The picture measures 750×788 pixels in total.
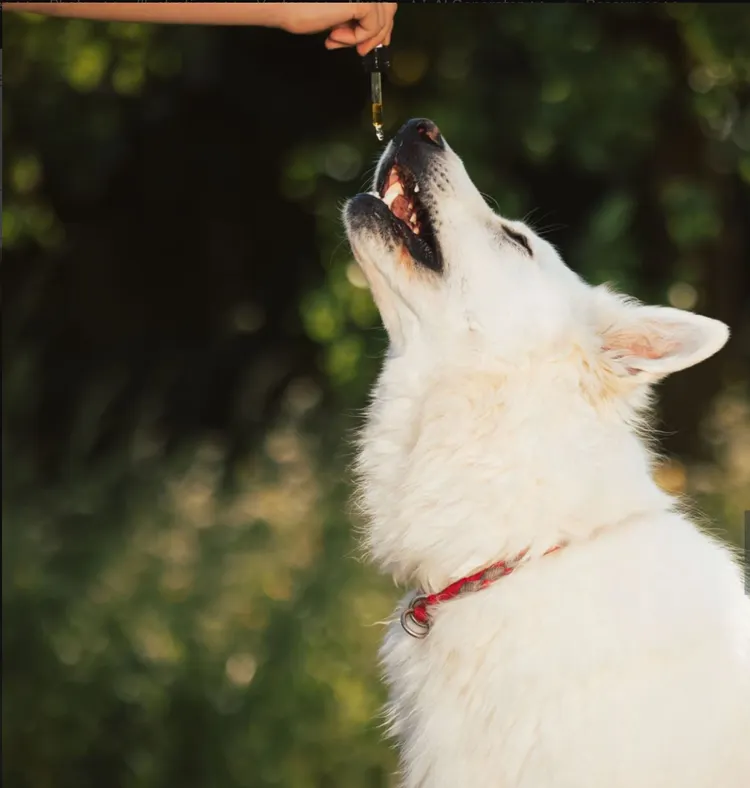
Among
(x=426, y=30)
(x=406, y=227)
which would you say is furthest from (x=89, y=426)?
(x=406, y=227)

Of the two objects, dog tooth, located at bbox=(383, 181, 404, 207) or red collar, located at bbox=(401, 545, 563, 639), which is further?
dog tooth, located at bbox=(383, 181, 404, 207)

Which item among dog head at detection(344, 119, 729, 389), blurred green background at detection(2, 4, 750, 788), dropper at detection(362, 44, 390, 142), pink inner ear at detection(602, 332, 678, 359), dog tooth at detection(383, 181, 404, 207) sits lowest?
blurred green background at detection(2, 4, 750, 788)

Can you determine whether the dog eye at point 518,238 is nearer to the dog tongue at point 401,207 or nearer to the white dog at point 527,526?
the white dog at point 527,526

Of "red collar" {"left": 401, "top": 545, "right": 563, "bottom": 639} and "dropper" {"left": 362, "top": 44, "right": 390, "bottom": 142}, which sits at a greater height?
"dropper" {"left": 362, "top": 44, "right": 390, "bottom": 142}

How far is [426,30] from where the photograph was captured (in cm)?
688

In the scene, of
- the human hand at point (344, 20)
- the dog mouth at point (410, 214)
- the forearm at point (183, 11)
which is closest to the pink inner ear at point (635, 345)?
the dog mouth at point (410, 214)

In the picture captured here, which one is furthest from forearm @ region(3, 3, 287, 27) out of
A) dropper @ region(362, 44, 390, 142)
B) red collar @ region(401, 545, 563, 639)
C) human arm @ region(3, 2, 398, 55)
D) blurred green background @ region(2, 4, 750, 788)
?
blurred green background @ region(2, 4, 750, 788)

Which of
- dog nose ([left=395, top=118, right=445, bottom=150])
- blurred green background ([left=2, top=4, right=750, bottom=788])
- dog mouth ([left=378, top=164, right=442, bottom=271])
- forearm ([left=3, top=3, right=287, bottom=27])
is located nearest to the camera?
forearm ([left=3, top=3, right=287, bottom=27])

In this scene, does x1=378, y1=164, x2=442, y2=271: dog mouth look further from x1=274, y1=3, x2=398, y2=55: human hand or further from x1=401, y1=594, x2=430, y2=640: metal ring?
x1=401, y1=594, x2=430, y2=640: metal ring

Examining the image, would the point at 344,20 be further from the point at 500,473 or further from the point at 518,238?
the point at 500,473

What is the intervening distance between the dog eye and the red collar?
3.20ft

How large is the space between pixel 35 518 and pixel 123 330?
3477mm

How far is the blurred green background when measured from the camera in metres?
4.86

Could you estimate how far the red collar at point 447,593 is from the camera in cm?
296
